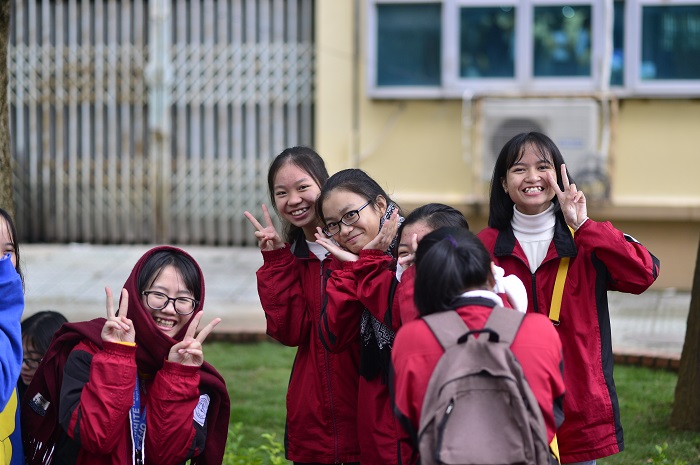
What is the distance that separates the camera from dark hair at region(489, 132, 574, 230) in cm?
366

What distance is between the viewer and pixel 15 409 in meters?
3.43

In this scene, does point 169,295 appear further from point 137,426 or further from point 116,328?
point 137,426

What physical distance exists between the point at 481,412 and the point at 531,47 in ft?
24.1

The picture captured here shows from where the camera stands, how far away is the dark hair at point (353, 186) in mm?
3514

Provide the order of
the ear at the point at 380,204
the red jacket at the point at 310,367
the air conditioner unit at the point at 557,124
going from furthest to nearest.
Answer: the air conditioner unit at the point at 557,124
the red jacket at the point at 310,367
the ear at the point at 380,204

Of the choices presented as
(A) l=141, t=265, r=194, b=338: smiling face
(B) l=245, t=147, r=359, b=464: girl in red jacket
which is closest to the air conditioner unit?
(B) l=245, t=147, r=359, b=464: girl in red jacket

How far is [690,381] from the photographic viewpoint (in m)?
5.40

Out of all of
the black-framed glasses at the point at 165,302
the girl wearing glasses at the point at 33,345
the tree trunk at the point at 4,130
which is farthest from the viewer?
the tree trunk at the point at 4,130

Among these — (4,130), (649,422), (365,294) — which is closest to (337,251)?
(365,294)

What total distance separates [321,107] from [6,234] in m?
6.70

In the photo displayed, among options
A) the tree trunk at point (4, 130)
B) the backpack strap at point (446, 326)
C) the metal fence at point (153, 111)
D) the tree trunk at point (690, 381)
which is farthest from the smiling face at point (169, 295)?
the metal fence at point (153, 111)

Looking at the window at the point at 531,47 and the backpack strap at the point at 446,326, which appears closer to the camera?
the backpack strap at the point at 446,326

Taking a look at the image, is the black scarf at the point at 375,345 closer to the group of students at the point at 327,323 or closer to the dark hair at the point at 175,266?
the group of students at the point at 327,323

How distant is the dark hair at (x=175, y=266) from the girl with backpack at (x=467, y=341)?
911 mm
